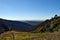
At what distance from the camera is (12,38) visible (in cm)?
3058

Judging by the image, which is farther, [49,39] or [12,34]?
[12,34]

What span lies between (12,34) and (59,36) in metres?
14.5

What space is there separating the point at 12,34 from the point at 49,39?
13563mm

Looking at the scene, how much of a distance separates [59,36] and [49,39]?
4.07ft

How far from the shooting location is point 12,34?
30.5m

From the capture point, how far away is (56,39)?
17344 millimetres

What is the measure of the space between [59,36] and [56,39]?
510 mm

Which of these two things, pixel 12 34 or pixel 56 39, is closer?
pixel 56 39

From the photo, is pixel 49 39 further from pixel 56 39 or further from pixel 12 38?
pixel 12 38

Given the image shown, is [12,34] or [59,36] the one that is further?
[12,34]

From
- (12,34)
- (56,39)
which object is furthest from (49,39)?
(12,34)

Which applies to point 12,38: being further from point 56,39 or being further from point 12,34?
point 56,39

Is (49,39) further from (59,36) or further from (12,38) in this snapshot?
(12,38)

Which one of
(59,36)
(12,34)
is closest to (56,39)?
(59,36)
